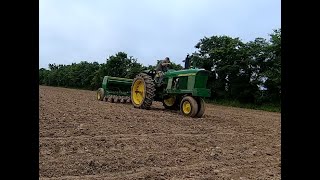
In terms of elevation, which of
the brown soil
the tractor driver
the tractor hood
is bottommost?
the brown soil

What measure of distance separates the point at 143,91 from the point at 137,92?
2.24 ft

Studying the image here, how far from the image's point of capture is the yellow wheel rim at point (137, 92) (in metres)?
13.3

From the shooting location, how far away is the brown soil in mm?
4438

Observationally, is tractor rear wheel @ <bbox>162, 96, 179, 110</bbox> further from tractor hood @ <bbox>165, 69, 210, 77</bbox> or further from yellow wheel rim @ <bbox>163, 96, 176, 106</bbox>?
tractor hood @ <bbox>165, 69, 210, 77</bbox>

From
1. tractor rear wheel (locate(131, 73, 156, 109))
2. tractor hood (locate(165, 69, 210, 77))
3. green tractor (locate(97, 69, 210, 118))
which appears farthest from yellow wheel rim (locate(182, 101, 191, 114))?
tractor rear wheel (locate(131, 73, 156, 109))

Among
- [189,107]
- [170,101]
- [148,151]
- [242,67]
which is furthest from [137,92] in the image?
[242,67]

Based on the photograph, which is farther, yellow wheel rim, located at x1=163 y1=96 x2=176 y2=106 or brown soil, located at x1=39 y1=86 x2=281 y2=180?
yellow wheel rim, located at x1=163 y1=96 x2=176 y2=106

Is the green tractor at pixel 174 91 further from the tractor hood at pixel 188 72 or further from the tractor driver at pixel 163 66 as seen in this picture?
the tractor driver at pixel 163 66

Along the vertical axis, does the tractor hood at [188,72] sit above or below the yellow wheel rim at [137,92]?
above

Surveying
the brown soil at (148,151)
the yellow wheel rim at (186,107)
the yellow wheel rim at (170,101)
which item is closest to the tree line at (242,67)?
the yellow wheel rim at (170,101)

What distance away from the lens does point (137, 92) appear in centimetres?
1357
